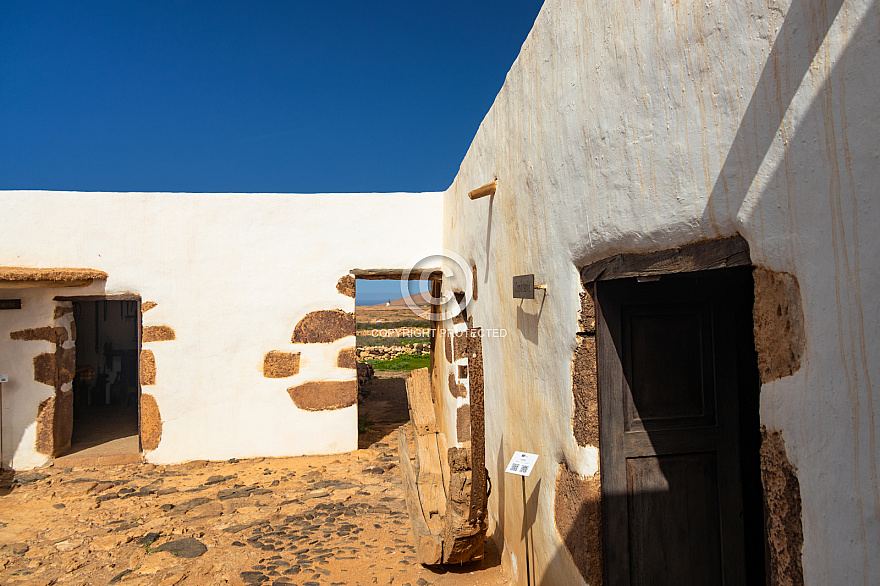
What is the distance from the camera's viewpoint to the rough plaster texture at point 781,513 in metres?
1.29

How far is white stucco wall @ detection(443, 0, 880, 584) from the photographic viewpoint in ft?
3.58

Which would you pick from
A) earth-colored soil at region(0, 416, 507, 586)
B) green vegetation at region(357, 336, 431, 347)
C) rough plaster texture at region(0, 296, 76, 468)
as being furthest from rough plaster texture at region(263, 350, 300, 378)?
green vegetation at region(357, 336, 431, 347)

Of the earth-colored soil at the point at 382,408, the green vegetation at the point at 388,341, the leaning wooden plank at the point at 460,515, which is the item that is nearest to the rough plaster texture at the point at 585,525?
the leaning wooden plank at the point at 460,515

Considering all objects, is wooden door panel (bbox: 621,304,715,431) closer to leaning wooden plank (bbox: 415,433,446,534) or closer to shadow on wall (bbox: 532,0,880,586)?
shadow on wall (bbox: 532,0,880,586)

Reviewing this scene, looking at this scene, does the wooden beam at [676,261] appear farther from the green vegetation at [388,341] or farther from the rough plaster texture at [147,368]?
the green vegetation at [388,341]

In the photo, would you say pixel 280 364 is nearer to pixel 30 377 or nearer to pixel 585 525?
pixel 30 377

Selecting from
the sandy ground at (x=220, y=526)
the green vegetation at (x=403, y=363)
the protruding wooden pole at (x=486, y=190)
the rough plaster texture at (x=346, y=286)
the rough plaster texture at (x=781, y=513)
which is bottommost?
the sandy ground at (x=220, y=526)

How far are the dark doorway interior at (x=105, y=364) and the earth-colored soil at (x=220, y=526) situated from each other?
290 centimetres

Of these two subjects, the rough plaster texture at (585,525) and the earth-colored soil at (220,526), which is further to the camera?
the earth-colored soil at (220,526)

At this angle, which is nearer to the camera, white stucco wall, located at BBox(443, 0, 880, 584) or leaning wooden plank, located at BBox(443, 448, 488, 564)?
white stucco wall, located at BBox(443, 0, 880, 584)

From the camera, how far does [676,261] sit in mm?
1750

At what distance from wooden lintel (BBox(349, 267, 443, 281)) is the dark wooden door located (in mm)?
4097

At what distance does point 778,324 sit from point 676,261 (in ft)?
1.51

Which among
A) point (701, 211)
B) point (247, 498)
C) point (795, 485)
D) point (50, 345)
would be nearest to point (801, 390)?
point (795, 485)
